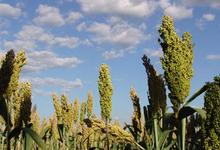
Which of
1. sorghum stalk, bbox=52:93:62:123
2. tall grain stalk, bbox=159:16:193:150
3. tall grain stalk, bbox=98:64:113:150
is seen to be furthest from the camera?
sorghum stalk, bbox=52:93:62:123

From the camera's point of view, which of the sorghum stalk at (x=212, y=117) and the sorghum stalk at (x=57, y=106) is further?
the sorghum stalk at (x=57, y=106)

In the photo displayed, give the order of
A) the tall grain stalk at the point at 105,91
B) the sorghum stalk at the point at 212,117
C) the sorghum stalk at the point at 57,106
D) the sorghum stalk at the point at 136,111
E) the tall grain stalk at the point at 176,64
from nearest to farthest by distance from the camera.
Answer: the sorghum stalk at the point at 212,117 < the tall grain stalk at the point at 176,64 < the tall grain stalk at the point at 105,91 < the sorghum stalk at the point at 136,111 < the sorghum stalk at the point at 57,106

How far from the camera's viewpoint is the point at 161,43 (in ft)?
20.4

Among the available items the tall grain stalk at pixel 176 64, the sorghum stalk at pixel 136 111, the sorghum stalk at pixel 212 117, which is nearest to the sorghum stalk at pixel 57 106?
the sorghum stalk at pixel 136 111

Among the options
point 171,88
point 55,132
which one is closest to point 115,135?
point 171,88

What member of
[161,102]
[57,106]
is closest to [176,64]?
[161,102]

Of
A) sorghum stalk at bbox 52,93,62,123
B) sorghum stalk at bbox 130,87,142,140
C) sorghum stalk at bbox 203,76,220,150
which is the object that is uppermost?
sorghum stalk at bbox 52,93,62,123

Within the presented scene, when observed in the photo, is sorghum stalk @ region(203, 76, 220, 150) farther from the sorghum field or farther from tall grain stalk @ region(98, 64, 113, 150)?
tall grain stalk @ region(98, 64, 113, 150)

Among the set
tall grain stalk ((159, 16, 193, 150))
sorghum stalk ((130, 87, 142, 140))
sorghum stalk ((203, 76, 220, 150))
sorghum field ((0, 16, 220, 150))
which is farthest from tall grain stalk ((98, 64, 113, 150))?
sorghum stalk ((203, 76, 220, 150))

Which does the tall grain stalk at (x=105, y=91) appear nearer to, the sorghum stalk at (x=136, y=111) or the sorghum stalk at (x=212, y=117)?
the sorghum stalk at (x=136, y=111)

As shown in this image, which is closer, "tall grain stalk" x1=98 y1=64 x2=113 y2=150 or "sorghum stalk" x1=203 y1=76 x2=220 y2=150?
"sorghum stalk" x1=203 y1=76 x2=220 y2=150

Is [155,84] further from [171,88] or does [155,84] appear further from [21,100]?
[21,100]

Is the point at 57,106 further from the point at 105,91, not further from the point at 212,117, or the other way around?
the point at 212,117

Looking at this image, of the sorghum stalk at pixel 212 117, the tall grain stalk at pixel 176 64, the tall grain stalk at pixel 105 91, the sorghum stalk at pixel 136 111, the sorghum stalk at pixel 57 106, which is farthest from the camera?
the sorghum stalk at pixel 57 106
